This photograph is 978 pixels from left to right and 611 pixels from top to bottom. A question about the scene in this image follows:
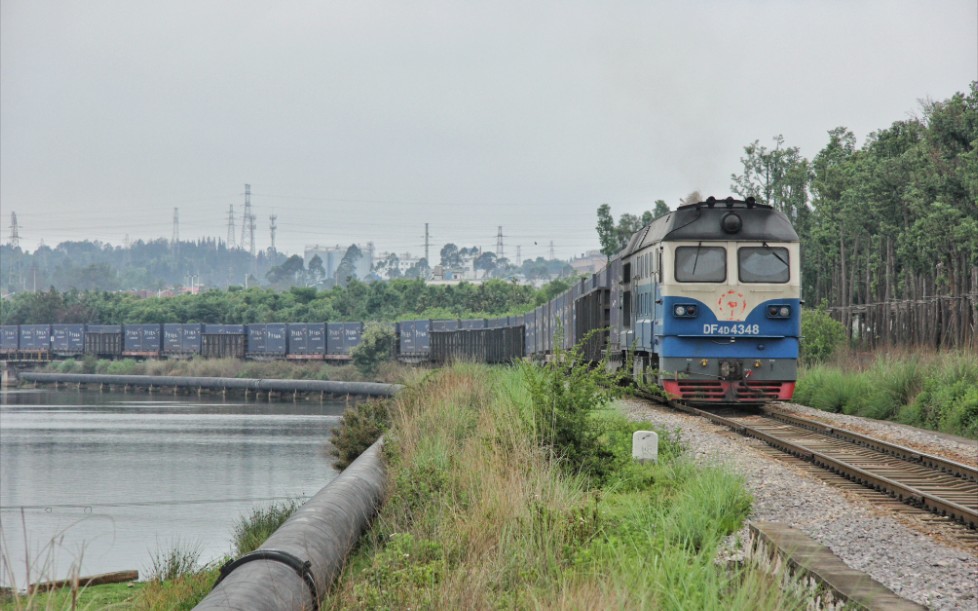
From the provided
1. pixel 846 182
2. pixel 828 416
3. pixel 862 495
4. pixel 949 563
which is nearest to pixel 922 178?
pixel 846 182

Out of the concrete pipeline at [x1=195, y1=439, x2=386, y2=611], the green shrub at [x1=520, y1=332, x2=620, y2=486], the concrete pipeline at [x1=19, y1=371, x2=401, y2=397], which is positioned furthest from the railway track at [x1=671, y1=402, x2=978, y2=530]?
the concrete pipeline at [x1=19, y1=371, x2=401, y2=397]

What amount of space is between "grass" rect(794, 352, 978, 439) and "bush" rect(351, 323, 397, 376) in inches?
2067

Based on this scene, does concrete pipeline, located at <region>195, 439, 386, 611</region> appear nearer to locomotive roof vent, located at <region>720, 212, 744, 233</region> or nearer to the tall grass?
the tall grass

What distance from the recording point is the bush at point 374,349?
2940 inches

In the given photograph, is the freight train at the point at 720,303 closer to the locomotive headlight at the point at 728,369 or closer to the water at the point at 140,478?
the locomotive headlight at the point at 728,369

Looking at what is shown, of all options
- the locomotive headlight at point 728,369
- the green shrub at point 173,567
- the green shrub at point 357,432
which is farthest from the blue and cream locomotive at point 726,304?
the green shrub at point 173,567

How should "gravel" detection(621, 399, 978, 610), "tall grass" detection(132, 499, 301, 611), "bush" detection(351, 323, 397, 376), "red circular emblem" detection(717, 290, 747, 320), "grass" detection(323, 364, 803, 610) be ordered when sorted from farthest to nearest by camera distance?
"bush" detection(351, 323, 397, 376)
"red circular emblem" detection(717, 290, 747, 320)
"tall grass" detection(132, 499, 301, 611)
"gravel" detection(621, 399, 978, 610)
"grass" detection(323, 364, 803, 610)

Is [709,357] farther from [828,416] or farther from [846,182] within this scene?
[846,182]

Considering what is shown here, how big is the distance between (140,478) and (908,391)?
19.8 meters

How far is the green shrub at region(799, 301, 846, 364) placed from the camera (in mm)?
28814

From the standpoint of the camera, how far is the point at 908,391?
19.8 metres

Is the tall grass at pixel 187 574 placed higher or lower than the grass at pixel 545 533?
lower

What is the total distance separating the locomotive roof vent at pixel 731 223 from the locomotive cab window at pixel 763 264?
1.27 feet

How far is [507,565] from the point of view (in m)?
6.71
